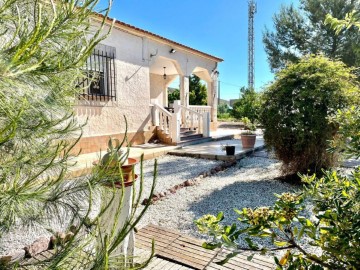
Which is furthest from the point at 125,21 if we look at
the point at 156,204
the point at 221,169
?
the point at 156,204

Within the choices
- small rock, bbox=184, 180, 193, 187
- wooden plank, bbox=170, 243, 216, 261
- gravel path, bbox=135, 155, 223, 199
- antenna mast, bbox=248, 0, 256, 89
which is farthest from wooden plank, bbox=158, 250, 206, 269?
antenna mast, bbox=248, 0, 256, 89

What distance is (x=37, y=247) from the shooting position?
300 centimetres

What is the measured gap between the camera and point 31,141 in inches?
71.2

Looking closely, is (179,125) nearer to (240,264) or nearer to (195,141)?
(195,141)

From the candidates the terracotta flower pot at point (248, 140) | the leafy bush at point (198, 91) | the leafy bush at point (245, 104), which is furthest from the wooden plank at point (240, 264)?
the leafy bush at point (198, 91)

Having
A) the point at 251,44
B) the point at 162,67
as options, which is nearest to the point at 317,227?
the point at 162,67

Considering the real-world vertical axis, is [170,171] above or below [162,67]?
below

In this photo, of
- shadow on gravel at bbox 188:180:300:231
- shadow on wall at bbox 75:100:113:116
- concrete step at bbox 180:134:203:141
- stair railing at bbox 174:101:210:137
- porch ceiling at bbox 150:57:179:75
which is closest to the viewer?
shadow on gravel at bbox 188:180:300:231

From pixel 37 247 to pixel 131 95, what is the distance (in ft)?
26.5

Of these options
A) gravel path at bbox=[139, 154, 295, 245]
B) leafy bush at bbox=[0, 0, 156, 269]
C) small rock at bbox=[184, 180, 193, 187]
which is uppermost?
leafy bush at bbox=[0, 0, 156, 269]

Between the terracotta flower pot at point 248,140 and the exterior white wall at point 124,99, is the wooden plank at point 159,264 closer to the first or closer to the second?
the exterior white wall at point 124,99

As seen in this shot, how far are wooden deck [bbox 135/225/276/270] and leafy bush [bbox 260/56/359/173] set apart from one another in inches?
143

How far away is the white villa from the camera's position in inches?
361

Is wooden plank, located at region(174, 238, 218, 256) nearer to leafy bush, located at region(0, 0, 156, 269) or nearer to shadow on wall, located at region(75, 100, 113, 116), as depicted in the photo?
leafy bush, located at region(0, 0, 156, 269)
